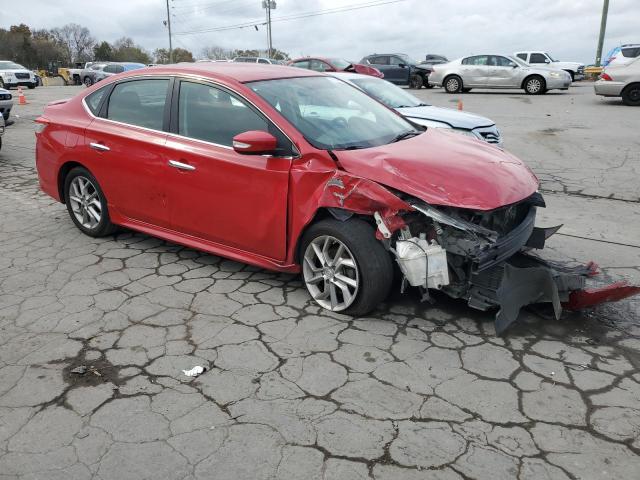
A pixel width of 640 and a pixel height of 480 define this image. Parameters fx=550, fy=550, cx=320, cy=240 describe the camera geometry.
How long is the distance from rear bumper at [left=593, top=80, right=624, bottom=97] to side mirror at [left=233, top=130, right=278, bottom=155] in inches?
589

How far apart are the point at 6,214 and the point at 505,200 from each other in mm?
5508

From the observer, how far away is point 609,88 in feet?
51.1

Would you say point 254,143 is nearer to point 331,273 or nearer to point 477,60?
point 331,273

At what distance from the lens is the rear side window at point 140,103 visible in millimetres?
4520

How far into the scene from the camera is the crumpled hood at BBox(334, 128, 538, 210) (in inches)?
134

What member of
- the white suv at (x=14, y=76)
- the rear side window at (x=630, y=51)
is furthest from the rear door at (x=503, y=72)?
the white suv at (x=14, y=76)

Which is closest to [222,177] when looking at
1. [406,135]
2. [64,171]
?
[406,135]

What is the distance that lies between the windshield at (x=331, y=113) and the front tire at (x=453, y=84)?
701 inches

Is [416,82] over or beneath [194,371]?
over

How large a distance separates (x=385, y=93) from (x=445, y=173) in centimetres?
528

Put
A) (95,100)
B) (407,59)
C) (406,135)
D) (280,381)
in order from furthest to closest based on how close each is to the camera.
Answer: (407,59)
(95,100)
(406,135)
(280,381)

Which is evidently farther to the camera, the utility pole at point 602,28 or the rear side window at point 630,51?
the utility pole at point 602,28

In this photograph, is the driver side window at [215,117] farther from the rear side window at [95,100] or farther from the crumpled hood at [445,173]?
the rear side window at [95,100]

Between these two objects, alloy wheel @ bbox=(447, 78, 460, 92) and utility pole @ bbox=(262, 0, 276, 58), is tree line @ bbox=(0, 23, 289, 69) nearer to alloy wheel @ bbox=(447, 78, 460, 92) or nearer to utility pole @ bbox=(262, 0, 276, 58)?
utility pole @ bbox=(262, 0, 276, 58)
